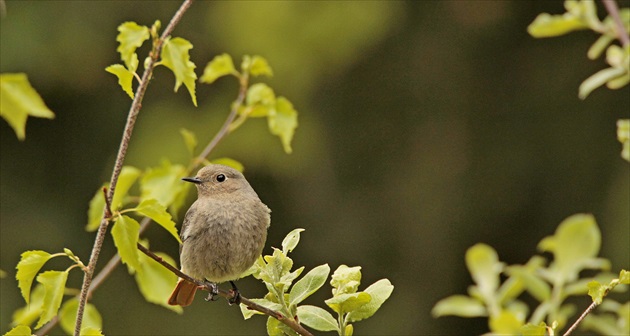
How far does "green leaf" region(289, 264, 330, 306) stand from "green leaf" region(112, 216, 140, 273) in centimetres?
36

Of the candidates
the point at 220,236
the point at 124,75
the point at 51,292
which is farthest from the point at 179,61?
the point at 220,236

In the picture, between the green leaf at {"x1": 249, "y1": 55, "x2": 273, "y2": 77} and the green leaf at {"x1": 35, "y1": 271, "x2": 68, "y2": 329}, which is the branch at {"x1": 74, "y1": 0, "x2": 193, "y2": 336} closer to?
the green leaf at {"x1": 35, "y1": 271, "x2": 68, "y2": 329}

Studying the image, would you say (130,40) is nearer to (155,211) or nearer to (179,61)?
(179,61)

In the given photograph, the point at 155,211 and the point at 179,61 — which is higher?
Answer: the point at 179,61

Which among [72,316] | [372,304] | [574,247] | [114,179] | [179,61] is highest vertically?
[179,61]

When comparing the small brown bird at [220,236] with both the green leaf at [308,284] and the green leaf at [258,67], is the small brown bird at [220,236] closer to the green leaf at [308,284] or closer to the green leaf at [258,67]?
the green leaf at [258,67]

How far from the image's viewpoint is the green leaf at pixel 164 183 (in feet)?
10.8

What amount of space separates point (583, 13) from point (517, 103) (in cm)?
601

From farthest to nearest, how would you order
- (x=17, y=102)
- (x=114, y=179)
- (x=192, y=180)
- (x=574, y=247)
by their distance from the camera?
(x=192, y=180) < (x=574, y=247) < (x=114, y=179) < (x=17, y=102)

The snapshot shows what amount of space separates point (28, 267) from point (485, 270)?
1492 mm

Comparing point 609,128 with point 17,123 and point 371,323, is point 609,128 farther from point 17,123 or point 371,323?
point 17,123

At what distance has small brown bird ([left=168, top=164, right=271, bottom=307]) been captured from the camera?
3.36 meters

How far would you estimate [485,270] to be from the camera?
10.3ft

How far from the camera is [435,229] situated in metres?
9.07
